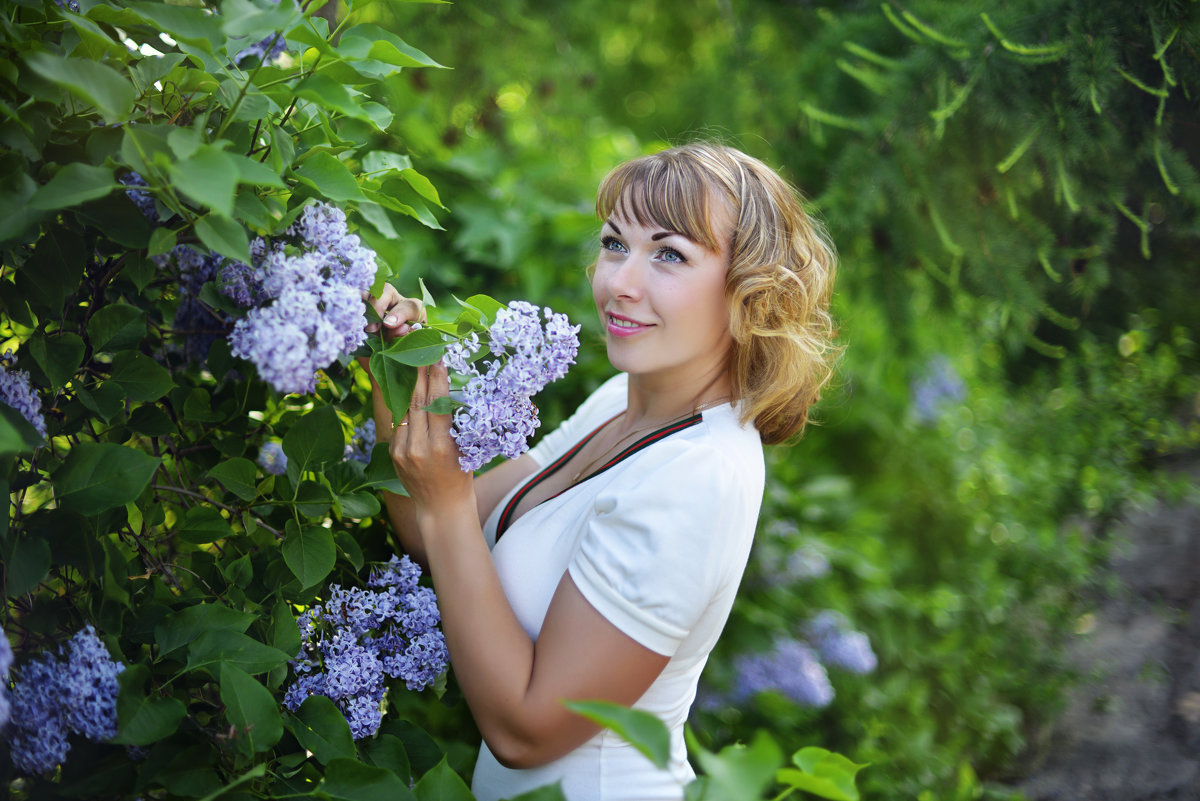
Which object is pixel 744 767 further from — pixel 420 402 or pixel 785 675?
pixel 785 675

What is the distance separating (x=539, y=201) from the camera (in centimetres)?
280

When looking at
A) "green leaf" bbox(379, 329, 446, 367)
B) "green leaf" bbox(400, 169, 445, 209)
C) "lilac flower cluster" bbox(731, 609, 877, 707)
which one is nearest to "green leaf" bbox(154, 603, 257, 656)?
"green leaf" bbox(379, 329, 446, 367)

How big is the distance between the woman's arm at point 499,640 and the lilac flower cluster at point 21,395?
424 mm

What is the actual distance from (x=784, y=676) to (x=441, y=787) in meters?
2.07

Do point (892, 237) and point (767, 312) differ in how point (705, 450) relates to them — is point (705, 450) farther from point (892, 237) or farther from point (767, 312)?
point (892, 237)

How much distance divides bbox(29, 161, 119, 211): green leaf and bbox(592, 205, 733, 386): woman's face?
2.55ft

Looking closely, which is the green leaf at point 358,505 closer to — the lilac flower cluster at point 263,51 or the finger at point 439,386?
the finger at point 439,386

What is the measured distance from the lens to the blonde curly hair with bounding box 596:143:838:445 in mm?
1390

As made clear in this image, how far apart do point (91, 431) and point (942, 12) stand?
236 cm

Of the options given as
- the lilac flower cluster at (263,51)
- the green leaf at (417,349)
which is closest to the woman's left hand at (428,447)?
the green leaf at (417,349)

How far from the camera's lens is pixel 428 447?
1.16 meters

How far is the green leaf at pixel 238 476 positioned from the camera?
1041 mm

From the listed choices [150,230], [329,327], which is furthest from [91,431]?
[329,327]

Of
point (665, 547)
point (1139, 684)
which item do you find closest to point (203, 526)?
point (665, 547)
